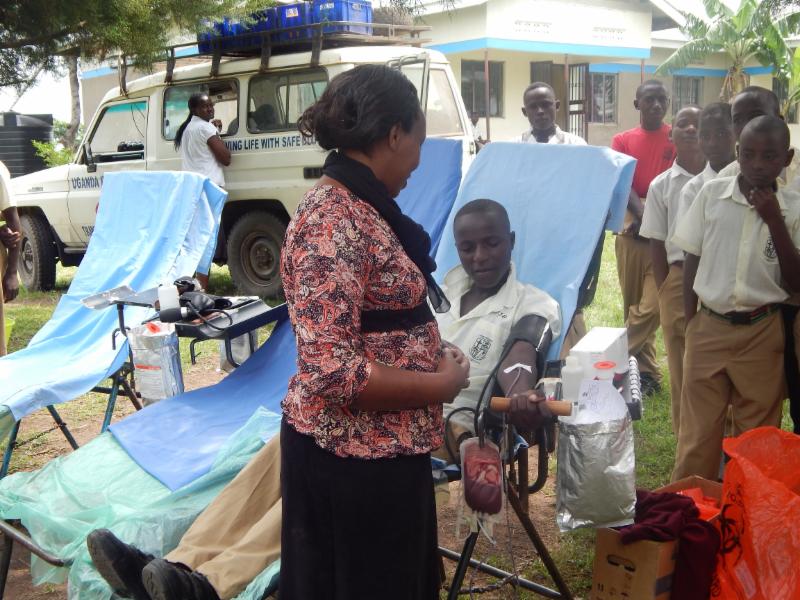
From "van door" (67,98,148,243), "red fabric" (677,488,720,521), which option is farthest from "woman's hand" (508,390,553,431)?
"van door" (67,98,148,243)

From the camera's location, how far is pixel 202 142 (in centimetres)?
803

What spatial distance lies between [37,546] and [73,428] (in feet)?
7.84

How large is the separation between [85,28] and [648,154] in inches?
132

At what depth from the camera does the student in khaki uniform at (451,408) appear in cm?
255

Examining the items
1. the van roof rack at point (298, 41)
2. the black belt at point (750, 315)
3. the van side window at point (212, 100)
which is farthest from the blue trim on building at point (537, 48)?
the black belt at point (750, 315)

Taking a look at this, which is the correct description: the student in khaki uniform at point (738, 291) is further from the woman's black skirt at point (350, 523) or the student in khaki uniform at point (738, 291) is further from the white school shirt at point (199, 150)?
the white school shirt at point (199, 150)

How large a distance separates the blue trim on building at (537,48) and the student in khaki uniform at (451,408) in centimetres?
1248

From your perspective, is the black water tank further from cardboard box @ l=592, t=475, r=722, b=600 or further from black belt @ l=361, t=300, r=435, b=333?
black belt @ l=361, t=300, r=435, b=333

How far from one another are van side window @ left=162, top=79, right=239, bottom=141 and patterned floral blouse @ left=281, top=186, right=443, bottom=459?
6.77 metres

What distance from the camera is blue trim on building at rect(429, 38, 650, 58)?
49.5 ft

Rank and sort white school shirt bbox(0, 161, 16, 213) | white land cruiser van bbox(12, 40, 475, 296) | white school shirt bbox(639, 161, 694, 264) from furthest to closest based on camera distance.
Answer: white land cruiser van bbox(12, 40, 475, 296), white school shirt bbox(0, 161, 16, 213), white school shirt bbox(639, 161, 694, 264)

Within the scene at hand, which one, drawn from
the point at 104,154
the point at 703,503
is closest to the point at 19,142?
the point at 104,154

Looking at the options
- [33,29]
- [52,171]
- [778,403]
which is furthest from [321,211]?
[52,171]

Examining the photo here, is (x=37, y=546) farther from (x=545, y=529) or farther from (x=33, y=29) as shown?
(x=33, y=29)
